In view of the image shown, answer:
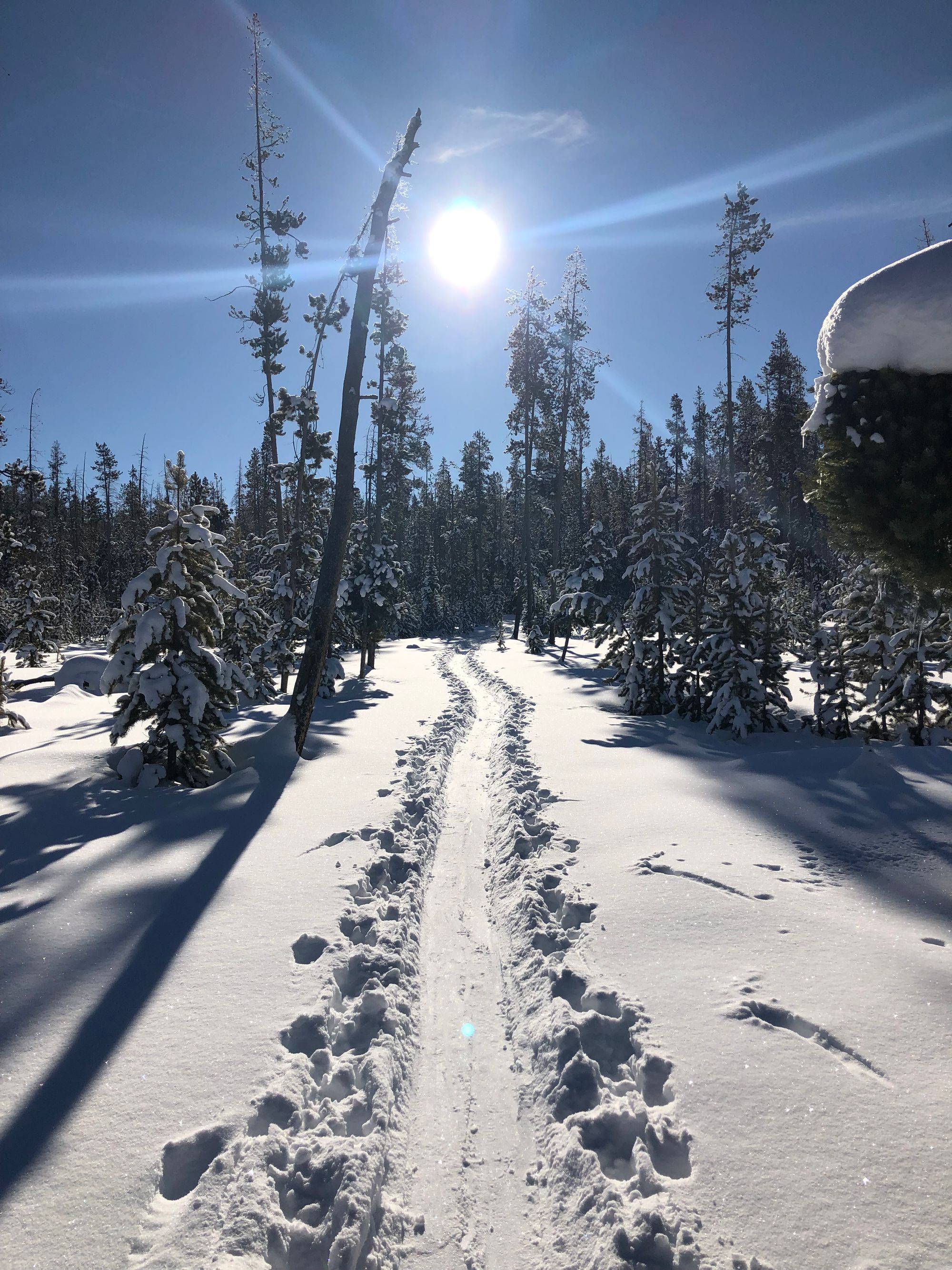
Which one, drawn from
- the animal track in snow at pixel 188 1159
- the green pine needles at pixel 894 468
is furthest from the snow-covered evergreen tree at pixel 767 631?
the animal track in snow at pixel 188 1159

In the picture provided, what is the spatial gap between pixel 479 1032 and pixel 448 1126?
0.72 meters

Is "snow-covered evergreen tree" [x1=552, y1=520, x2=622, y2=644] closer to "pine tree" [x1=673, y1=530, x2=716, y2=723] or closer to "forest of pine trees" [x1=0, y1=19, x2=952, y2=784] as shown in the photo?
"forest of pine trees" [x1=0, y1=19, x2=952, y2=784]

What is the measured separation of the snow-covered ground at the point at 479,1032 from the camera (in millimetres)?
2559

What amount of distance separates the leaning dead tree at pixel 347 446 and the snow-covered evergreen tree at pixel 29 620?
14.8 metres

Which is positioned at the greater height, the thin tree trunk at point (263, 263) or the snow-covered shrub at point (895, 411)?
the thin tree trunk at point (263, 263)

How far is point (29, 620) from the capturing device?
66.6 feet

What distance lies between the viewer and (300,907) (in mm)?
5105

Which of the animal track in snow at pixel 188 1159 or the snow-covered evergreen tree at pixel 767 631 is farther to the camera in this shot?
the snow-covered evergreen tree at pixel 767 631

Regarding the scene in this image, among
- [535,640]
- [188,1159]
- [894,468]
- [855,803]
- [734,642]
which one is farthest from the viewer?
[535,640]

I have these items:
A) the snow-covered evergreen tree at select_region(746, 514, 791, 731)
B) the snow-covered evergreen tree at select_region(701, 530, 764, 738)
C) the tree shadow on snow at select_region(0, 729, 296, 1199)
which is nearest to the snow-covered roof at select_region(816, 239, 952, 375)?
the tree shadow on snow at select_region(0, 729, 296, 1199)

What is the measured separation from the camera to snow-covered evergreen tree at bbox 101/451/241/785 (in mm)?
7797

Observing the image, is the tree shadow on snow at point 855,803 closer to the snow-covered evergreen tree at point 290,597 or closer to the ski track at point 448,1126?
the ski track at point 448,1126

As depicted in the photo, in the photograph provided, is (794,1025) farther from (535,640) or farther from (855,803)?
(535,640)

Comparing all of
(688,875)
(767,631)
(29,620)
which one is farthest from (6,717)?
(767,631)
